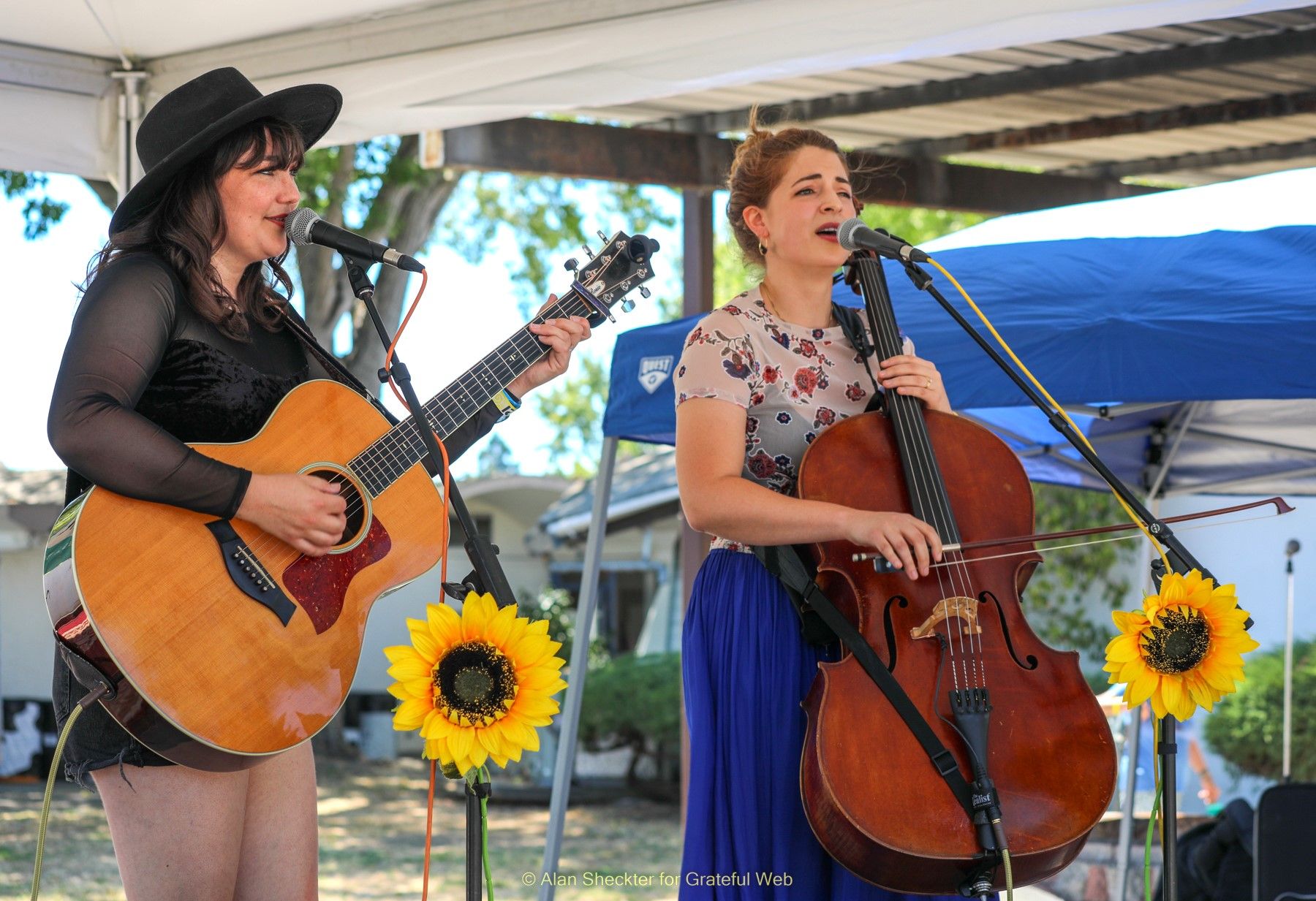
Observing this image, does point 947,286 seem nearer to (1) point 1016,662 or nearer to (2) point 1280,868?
(1) point 1016,662

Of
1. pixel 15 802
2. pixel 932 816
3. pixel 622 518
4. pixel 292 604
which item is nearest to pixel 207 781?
pixel 292 604

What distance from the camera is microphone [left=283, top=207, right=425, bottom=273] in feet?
7.18

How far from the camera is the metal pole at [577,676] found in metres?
4.10

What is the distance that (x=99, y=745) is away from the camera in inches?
82.4

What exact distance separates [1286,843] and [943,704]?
244cm

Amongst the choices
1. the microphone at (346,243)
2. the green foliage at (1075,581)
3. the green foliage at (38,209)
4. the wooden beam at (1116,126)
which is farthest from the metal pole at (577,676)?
the green foliage at (1075,581)

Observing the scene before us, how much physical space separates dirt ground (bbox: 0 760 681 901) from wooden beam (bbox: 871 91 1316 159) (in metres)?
3.86

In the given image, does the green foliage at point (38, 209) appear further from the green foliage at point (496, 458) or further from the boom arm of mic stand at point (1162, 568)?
the green foliage at point (496, 458)

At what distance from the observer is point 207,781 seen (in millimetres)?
2129

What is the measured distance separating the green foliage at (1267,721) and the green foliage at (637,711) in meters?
4.71

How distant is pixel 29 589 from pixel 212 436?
1405 centimetres

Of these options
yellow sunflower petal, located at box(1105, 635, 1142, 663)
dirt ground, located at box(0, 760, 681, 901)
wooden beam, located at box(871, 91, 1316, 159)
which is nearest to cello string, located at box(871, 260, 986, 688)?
yellow sunflower petal, located at box(1105, 635, 1142, 663)

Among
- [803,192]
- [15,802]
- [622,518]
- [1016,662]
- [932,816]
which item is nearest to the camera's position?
[932,816]

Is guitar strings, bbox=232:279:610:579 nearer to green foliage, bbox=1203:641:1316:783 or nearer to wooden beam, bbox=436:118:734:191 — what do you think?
wooden beam, bbox=436:118:734:191
